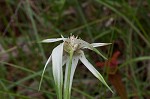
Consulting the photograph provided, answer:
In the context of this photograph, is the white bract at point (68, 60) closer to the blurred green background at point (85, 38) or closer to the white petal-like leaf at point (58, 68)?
the white petal-like leaf at point (58, 68)

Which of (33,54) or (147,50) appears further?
(33,54)

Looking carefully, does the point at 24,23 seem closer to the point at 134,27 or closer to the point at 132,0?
the point at 132,0

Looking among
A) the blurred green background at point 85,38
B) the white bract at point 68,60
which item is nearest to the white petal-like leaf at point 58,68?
the white bract at point 68,60

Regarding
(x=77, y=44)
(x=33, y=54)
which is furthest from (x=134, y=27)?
(x=77, y=44)

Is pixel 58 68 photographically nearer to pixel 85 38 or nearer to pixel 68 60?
pixel 68 60

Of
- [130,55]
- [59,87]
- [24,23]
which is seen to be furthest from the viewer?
[24,23]

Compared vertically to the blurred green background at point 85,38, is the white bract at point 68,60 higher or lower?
lower

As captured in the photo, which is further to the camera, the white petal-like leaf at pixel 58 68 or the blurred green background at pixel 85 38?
the blurred green background at pixel 85 38

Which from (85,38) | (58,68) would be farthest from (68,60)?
(85,38)
